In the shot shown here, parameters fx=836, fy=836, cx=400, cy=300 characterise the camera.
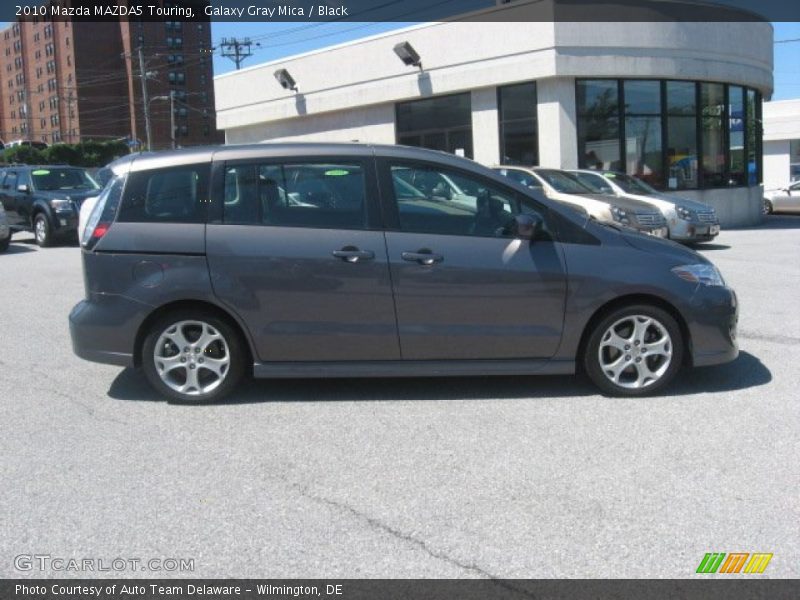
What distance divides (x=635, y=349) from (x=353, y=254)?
207 centimetres

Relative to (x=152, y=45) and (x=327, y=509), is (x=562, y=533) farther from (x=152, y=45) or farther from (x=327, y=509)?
(x=152, y=45)

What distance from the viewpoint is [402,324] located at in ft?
18.7

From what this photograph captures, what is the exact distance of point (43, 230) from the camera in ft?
59.6

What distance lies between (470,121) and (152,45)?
316ft

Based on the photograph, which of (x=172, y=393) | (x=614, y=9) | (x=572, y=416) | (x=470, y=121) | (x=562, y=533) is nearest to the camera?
(x=562, y=533)

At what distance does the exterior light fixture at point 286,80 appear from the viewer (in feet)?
85.4

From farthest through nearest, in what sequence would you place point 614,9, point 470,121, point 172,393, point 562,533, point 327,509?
point 470,121, point 614,9, point 172,393, point 327,509, point 562,533

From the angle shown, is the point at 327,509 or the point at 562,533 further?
the point at 327,509

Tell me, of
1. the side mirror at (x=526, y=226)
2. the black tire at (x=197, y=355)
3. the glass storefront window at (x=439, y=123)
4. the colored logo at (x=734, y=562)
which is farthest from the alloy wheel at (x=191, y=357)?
the glass storefront window at (x=439, y=123)

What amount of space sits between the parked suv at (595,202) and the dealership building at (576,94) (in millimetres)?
4185

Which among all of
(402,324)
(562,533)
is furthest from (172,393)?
(562,533)

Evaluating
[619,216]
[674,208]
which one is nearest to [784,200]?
[674,208]
